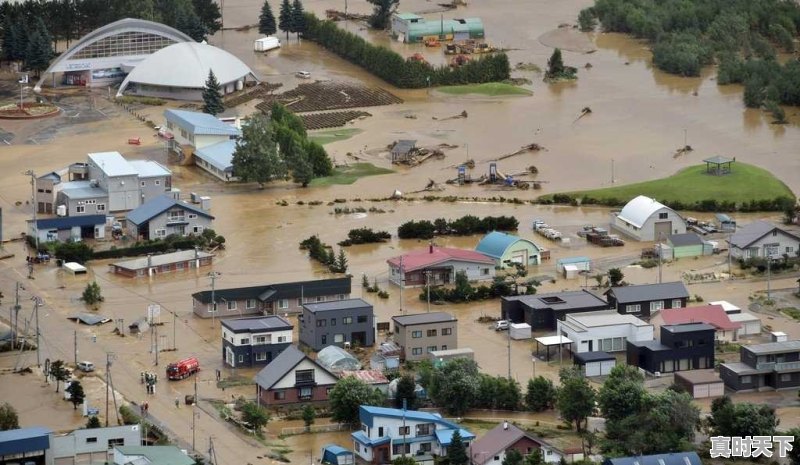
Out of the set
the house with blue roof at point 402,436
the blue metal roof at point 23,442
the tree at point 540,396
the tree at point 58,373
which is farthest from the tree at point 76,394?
the tree at point 540,396

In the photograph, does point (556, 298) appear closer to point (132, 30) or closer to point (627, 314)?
point (627, 314)

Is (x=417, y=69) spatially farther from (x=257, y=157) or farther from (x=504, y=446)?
(x=504, y=446)

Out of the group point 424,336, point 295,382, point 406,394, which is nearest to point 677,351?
point 424,336

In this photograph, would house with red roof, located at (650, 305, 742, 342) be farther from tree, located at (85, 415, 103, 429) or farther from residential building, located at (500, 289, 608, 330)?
tree, located at (85, 415, 103, 429)

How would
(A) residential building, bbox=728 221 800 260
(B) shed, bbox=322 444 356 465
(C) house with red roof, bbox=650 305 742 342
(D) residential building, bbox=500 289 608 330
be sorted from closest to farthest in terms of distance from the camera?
(B) shed, bbox=322 444 356 465 → (C) house with red roof, bbox=650 305 742 342 → (D) residential building, bbox=500 289 608 330 → (A) residential building, bbox=728 221 800 260

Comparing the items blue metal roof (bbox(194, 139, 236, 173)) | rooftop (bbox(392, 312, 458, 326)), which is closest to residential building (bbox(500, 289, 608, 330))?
rooftop (bbox(392, 312, 458, 326))

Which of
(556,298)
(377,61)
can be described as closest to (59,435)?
(556,298)

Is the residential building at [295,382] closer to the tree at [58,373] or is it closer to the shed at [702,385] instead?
the tree at [58,373]
